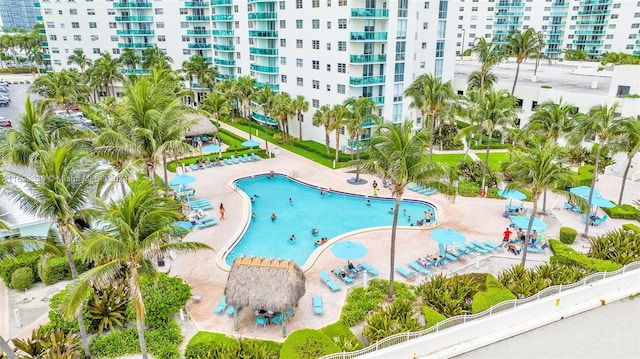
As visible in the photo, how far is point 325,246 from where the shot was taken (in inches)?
1066

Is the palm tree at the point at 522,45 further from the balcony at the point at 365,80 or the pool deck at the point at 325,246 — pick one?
the pool deck at the point at 325,246

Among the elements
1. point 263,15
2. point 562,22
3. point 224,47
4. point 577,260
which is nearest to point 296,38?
point 263,15

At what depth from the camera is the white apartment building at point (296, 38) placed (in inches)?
1716

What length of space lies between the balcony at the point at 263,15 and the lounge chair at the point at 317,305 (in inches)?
1625

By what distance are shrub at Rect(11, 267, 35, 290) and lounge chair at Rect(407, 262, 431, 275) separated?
2063 cm

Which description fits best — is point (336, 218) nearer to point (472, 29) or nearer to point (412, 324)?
point (412, 324)

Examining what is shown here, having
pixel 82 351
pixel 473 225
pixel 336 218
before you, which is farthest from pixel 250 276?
pixel 473 225

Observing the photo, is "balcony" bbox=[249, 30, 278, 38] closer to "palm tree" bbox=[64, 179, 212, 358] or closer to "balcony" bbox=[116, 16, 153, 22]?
"balcony" bbox=[116, 16, 153, 22]

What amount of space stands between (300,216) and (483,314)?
1700cm

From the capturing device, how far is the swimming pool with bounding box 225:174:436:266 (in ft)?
91.8

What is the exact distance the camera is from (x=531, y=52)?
51344 mm

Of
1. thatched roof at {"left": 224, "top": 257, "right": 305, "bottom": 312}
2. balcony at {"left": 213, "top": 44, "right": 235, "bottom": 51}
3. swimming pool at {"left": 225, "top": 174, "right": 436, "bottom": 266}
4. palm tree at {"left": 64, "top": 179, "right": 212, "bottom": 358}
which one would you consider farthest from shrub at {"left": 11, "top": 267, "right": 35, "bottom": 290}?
balcony at {"left": 213, "top": 44, "right": 235, "bottom": 51}

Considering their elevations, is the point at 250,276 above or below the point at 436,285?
above

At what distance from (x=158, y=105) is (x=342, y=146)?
24610 mm
